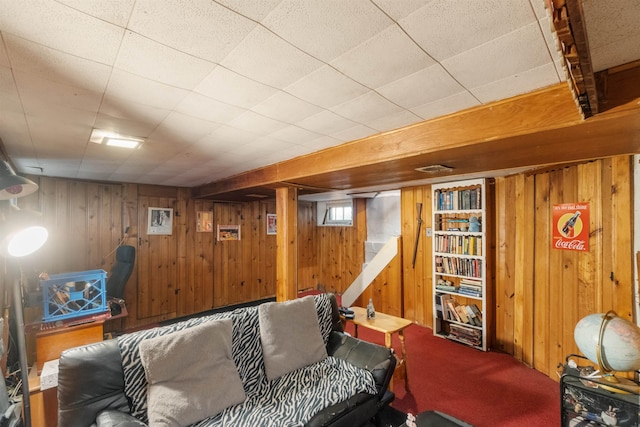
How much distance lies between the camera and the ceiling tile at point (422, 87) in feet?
4.31

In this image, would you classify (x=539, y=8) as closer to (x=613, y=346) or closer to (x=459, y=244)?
(x=613, y=346)

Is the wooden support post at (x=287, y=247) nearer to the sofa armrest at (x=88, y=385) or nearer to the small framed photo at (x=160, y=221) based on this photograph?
the sofa armrest at (x=88, y=385)

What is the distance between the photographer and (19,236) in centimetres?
160

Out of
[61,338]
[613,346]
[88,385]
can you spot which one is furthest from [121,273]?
[613,346]

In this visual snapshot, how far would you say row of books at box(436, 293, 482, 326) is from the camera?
11.9 ft

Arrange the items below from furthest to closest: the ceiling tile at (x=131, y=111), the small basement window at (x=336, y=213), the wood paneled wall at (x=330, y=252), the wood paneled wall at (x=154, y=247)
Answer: the small basement window at (x=336, y=213) < the wood paneled wall at (x=330, y=252) < the wood paneled wall at (x=154, y=247) < the ceiling tile at (x=131, y=111)

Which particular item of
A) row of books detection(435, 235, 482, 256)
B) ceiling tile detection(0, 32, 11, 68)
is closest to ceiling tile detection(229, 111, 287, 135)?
ceiling tile detection(0, 32, 11, 68)

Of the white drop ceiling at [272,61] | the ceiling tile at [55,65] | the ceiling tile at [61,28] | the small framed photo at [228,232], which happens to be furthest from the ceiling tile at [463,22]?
the small framed photo at [228,232]

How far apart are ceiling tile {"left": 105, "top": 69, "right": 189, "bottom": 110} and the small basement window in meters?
5.03

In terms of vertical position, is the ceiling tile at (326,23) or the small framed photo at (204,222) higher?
the ceiling tile at (326,23)

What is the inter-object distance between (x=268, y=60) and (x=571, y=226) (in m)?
2.98

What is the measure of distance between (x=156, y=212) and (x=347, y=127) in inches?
157

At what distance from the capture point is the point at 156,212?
4.73 m

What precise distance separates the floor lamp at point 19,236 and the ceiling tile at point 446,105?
217cm
